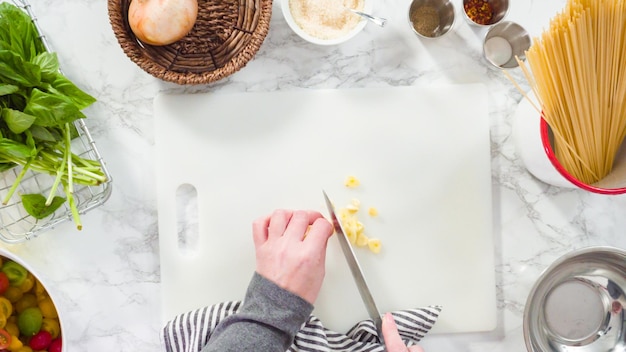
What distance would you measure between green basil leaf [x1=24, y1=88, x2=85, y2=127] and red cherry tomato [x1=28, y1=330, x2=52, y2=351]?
40cm

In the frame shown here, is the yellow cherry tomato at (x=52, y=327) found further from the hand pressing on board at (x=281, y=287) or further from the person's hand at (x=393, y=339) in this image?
the person's hand at (x=393, y=339)

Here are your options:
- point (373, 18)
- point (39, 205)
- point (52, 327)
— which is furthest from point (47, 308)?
point (373, 18)

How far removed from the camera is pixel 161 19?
992mm

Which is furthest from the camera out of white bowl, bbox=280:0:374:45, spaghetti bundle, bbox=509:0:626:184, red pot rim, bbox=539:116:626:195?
white bowl, bbox=280:0:374:45

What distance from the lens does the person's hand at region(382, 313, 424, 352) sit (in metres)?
0.99

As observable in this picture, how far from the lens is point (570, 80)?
91 cm

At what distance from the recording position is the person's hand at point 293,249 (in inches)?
40.1

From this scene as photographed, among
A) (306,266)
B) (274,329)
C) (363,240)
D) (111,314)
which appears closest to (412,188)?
(363,240)

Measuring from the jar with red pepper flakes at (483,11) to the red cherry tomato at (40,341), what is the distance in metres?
1.02

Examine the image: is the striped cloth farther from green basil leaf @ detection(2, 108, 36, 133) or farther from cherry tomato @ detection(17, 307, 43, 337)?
green basil leaf @ detection(2, 108, 36, 133)

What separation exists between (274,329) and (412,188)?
15.4 inches

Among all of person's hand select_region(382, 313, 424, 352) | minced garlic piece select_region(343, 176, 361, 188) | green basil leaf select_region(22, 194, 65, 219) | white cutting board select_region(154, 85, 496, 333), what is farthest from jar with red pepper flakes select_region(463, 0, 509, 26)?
green basil leaf select_region(22, 194, 65, 219)

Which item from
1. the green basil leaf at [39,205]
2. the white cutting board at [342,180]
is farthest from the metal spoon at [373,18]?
the green basil leaf at [39,205]

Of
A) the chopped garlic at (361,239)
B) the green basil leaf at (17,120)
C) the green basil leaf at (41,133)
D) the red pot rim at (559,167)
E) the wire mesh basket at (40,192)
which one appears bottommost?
the chopped garlic at (361,239)
